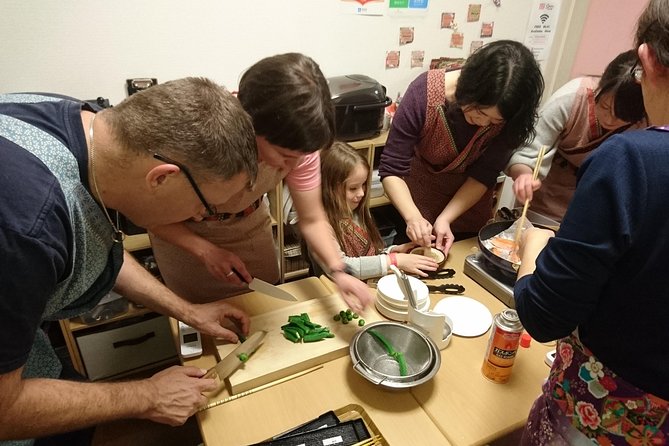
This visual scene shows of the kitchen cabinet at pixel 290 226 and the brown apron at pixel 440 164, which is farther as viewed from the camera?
the kitchen cabinet at pixel 290 226

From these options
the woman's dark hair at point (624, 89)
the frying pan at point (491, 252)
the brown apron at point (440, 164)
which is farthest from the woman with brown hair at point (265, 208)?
the woman's dark hair at point (624, 89)

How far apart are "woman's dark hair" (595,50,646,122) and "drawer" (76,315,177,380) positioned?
6.86 ft

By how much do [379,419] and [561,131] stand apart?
130 cm

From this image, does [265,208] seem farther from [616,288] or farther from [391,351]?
[616,288]

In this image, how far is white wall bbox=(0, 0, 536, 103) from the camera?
Answer: 6.17 ft

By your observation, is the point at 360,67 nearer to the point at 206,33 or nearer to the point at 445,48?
the point at 445,48

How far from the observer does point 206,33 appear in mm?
2170

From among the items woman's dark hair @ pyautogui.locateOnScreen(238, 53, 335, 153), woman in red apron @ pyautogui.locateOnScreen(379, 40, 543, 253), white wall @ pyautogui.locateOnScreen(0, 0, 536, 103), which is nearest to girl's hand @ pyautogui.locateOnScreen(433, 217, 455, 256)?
woman in red apron @ pyautogui.locateOnScreen(379, 40, 543, 253)

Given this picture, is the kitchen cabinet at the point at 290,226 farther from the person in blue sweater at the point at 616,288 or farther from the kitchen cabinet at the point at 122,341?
the person in blue sweater at the point at 616,288

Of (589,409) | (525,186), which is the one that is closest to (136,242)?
(525,186)

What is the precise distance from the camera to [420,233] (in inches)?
62.5

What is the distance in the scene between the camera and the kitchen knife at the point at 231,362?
1022 millimetres

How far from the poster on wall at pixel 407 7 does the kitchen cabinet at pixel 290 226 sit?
0.70 meters

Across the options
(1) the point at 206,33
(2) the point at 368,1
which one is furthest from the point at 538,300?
(2) the point at 368,1
